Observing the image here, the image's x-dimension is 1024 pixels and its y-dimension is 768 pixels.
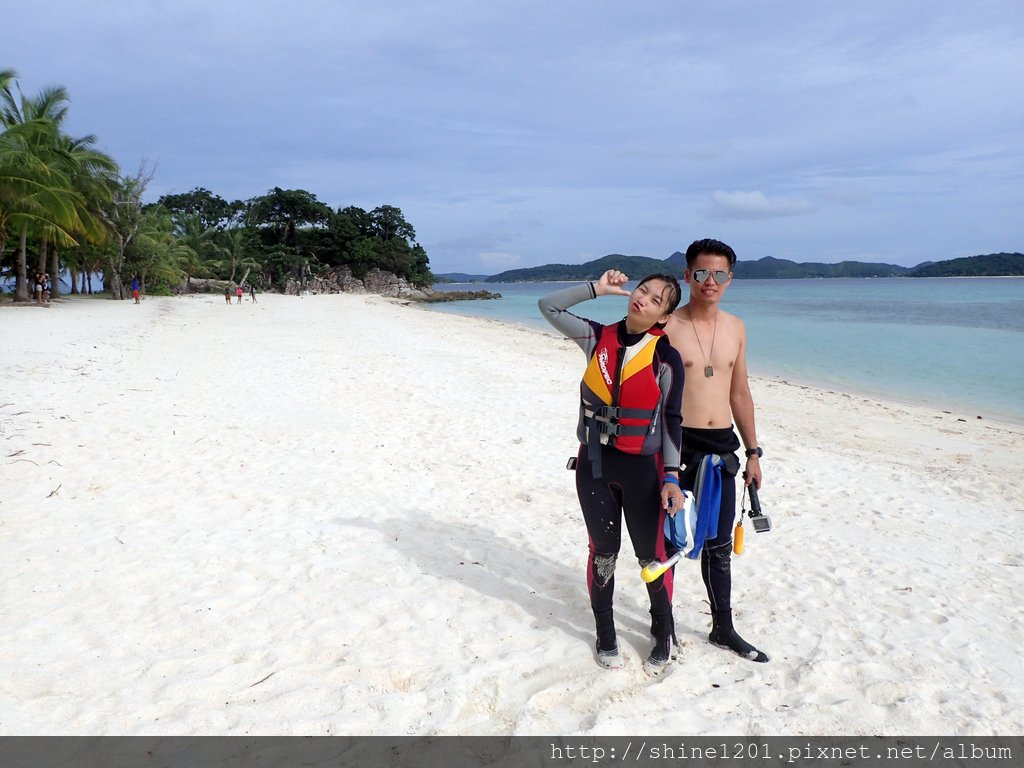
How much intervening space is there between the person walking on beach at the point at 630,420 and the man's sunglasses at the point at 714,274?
0.81ft

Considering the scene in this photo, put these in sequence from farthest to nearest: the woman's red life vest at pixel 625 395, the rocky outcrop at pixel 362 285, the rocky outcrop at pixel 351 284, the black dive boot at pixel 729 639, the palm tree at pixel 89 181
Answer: the rocky outcrop at pixel 362 285 < the rocky outcrop at pixel 351 284 < the palm tree at pixel 89 181 < the black dive boot at pixel 729 639 < the woman's red life vest at pixel 625 395

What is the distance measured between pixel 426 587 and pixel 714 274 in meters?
2.45

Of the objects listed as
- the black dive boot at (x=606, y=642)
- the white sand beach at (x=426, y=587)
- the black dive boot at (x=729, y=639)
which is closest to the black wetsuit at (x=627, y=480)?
the black dive boot at (x=606, y=642)

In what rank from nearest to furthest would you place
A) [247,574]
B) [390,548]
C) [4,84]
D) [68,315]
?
[247,574]
[390,548]
[68,315]
[4,84]

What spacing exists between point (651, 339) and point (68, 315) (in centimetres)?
2379

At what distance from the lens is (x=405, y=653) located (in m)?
3.09

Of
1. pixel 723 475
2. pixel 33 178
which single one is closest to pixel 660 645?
pixel 723 475

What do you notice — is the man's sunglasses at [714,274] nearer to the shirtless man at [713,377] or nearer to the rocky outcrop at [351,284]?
the shirtless man at [713,377]

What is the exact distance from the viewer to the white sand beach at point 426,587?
2.71 metres

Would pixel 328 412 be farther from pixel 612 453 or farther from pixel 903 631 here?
pixel 903 631

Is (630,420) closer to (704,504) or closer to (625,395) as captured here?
(625,395)

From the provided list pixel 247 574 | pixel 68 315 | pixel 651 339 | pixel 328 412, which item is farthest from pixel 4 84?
pixel 651 339

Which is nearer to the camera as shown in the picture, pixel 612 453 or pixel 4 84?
pixel 612 453

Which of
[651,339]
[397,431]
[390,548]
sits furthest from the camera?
[397,431]
